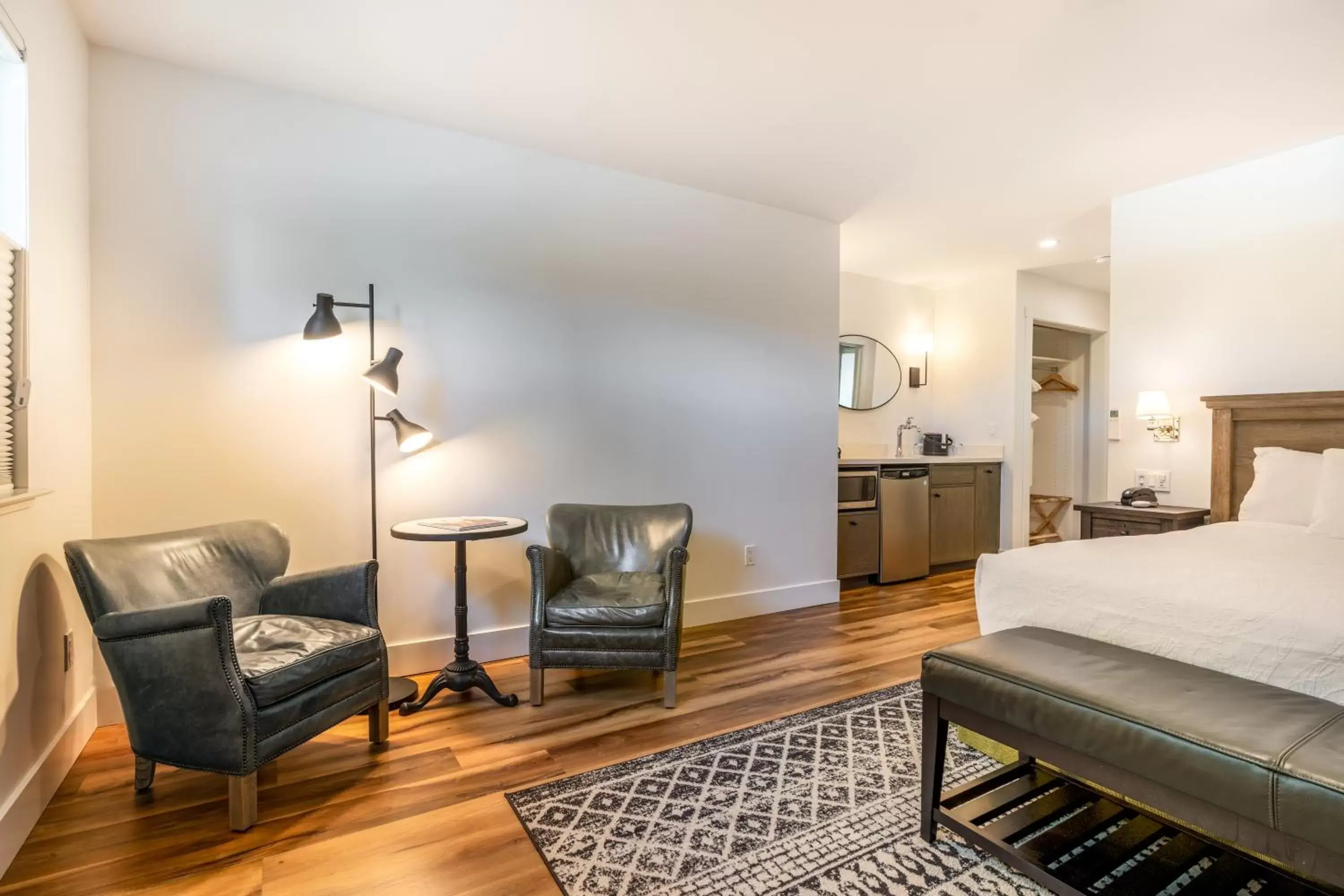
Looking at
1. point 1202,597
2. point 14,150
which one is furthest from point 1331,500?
point 14,150

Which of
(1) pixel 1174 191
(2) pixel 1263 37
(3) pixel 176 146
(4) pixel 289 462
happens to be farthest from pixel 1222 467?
(3) pixel 176 146

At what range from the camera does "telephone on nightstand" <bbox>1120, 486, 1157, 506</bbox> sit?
12.2 feet

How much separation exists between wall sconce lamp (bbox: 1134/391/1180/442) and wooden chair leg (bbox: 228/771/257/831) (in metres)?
4.45

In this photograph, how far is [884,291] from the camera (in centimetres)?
598

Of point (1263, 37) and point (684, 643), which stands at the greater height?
point (1263, 37)

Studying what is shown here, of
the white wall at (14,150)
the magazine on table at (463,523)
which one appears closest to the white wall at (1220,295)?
the magazine on table at (463,523)

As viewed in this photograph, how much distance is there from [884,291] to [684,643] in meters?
3.95

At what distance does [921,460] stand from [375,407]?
4.06 m

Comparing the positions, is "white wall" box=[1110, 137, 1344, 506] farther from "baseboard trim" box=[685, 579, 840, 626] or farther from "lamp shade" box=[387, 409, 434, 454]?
"lamp shade" box=[387, 409, 434, 454]

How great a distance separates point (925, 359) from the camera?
20.6ft

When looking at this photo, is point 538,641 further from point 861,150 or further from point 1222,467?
point 1222,467

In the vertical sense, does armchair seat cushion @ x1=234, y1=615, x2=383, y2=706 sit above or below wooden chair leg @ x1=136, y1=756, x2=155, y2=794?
above

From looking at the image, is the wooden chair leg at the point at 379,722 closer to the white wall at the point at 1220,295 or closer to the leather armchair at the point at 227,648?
the leather armchair at the point at 227,648

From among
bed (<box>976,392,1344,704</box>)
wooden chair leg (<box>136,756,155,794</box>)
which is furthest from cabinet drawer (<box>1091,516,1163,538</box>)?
wooden chair leg (<box>136,756,155,794</box>)
